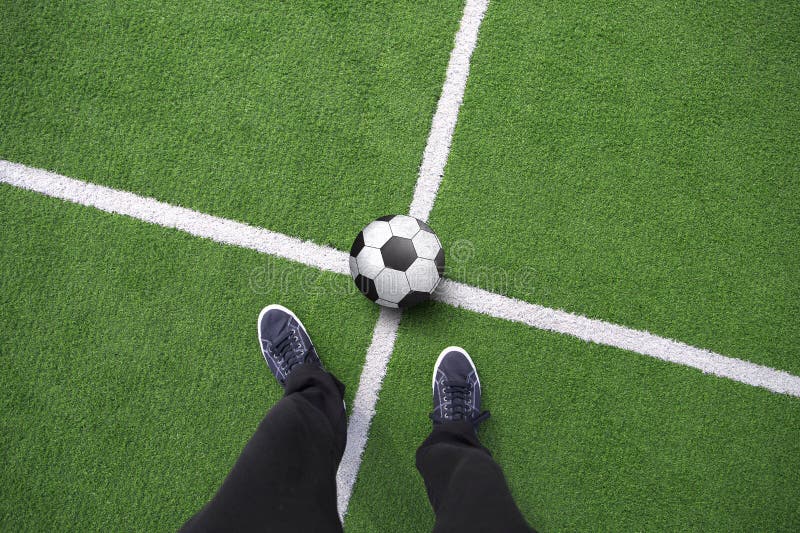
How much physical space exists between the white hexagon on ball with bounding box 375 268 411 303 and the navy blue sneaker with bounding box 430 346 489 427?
0.47 metres

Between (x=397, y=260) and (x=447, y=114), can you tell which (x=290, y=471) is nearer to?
(x=397, y=260)

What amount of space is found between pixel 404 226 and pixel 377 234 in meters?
0.14

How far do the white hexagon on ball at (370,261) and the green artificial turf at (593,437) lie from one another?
42cm

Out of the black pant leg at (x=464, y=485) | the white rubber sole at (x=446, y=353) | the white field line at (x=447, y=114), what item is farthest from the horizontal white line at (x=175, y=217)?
the black pant leg at (x=464, y=485)

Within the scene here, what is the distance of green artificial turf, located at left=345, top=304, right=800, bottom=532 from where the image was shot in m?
2.60

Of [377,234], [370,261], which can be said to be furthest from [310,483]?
[377,234]

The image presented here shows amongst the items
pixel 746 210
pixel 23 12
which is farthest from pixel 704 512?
pixel 23 12

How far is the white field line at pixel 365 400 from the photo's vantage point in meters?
2.59

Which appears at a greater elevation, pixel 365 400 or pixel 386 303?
pixel 386 303

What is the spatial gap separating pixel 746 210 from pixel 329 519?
278 cm

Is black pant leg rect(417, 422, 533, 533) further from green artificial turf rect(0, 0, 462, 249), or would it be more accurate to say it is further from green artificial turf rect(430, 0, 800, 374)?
green artificial turf rect(0, 0, 462, 249)

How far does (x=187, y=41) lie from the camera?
9.09 ft

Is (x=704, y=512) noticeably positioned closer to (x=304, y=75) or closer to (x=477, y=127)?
(x=477, y=127)

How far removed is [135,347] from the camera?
104 inches
